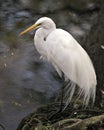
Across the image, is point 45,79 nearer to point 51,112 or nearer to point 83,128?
point 51,112

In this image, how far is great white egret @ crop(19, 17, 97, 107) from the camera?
332 centimetres

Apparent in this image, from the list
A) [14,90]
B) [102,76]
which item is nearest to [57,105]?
[102,76]

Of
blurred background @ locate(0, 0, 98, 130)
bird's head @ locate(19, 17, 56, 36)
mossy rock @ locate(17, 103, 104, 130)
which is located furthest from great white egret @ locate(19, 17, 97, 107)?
blurred background @ locate(0, 0, 98, 130)

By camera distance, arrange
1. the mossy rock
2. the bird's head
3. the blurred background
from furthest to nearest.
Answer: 1. the blurred background
2. the bird's head
3. the mossy rock

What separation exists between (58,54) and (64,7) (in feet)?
11.1

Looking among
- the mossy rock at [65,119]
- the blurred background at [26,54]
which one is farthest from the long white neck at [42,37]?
the blurred background at [26,54]

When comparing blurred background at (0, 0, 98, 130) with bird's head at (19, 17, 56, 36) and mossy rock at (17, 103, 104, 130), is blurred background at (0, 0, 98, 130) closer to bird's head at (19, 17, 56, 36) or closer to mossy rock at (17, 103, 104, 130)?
mossy rock at (17, 103, 104, 130)

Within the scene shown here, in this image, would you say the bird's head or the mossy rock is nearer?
the mossy rock

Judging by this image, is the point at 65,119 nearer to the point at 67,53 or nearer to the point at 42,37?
the point at 67,53

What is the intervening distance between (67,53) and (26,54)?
79.7 inches

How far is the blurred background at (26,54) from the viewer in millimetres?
4565

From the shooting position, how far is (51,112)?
138 inches

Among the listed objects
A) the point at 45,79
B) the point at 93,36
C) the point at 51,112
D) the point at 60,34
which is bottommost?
the point at 45,79

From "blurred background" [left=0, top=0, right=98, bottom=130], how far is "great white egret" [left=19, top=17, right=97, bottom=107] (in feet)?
3.57
